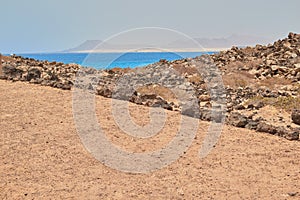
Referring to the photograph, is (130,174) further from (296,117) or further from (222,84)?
(222,84)

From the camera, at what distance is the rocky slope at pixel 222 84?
10961 millimetres

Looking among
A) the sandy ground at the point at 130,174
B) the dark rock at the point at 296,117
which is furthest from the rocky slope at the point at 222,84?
the sandy ground at the point at 130,174

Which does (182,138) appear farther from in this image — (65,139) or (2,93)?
(2,93)

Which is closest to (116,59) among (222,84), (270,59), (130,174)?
(222,84)

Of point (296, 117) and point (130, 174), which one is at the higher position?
point (296, 117)

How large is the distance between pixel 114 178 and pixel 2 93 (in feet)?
21.8

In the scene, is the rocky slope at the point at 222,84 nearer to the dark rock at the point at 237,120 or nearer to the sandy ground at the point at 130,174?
the dark rock at the point at 237,120

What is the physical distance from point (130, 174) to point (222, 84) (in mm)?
11443

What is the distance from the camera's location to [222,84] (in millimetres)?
17641

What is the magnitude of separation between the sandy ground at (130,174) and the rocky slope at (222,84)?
3.88 ft

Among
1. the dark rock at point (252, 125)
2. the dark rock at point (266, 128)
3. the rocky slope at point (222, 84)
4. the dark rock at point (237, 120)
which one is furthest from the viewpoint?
the rocky slope at point (222, 84)

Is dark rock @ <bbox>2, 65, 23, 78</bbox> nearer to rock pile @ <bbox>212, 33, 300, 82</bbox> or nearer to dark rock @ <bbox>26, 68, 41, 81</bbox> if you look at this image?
dark rock @ <bbox>26, 68, 41, 81</bbox>

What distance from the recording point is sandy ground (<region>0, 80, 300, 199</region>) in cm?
616

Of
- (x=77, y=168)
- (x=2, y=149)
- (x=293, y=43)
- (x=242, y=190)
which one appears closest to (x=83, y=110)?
(x=2, y=149)
